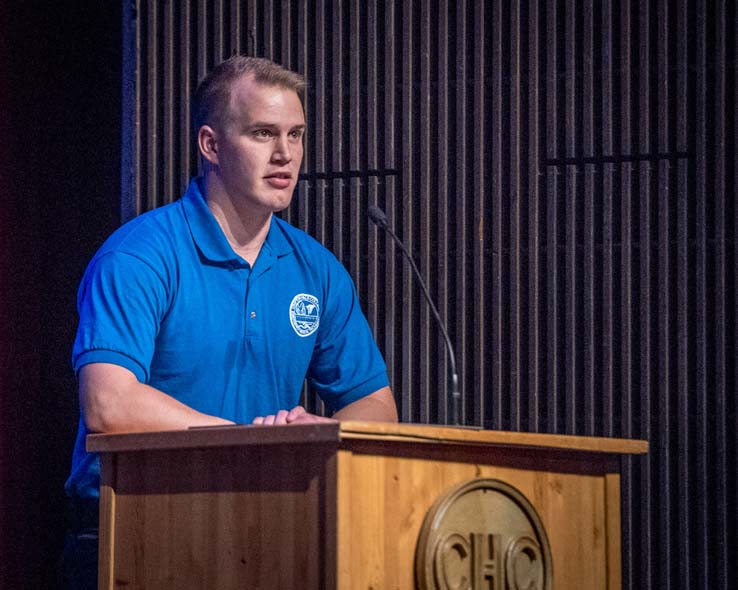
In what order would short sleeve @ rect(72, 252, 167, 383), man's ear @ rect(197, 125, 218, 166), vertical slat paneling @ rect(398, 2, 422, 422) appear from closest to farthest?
1. short sleeve @ rect(72, 252, 167, 383)
2. man's ear @ rect(197, 125, 218, 166)
3. vertical slat paneling @ rect(398, 2, 422, 422)

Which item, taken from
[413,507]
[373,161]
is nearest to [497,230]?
[373,161]

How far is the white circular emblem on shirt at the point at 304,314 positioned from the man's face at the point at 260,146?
0.28 meters

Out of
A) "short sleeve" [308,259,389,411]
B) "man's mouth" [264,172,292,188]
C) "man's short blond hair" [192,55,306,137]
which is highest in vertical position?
"man's short blond hair" [192,55,306,137]

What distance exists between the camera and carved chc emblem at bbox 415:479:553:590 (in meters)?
2.26

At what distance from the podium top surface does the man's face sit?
110cm

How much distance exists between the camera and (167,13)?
4.38 m

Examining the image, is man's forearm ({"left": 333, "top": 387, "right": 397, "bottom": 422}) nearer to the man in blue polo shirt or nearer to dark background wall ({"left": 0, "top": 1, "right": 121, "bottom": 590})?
the man in blue polo shirt

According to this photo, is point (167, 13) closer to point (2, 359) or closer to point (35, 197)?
point (35, 197)

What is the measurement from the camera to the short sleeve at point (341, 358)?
140 inches

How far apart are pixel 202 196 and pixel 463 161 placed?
40.9 inches

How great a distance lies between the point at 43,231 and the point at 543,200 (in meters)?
1.78

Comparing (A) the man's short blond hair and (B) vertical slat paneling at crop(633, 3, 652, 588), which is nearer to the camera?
(A) the man's short blond hair

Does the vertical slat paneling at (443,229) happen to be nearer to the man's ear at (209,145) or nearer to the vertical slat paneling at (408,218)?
the vertical slat paneling at (408,218)

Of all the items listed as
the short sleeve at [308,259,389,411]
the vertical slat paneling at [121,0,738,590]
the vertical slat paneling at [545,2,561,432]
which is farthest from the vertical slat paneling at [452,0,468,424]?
the short sleeve at [308,259,389,411]
